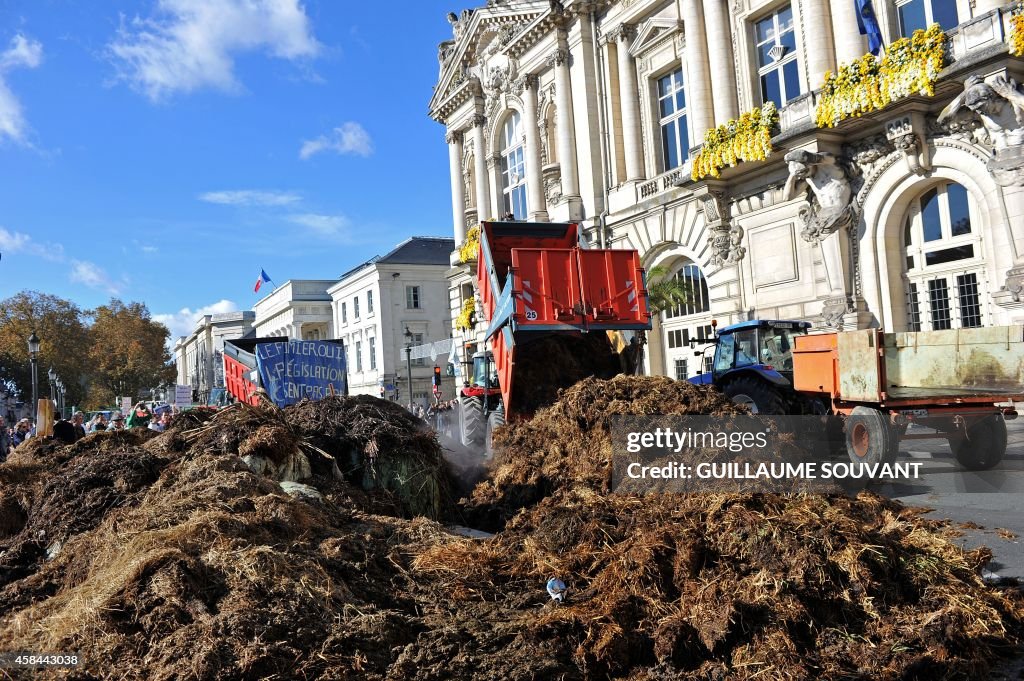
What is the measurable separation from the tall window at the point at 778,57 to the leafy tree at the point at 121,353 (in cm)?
6481

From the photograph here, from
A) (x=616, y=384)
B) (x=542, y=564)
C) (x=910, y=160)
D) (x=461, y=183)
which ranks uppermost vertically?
(x=461, y=183)

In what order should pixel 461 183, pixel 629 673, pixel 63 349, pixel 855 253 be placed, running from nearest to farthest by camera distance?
pixel 629 673, pixel 855 253, pixel 461 183, pixel 63 349

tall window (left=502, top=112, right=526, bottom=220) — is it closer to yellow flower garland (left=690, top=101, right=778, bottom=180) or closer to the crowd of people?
yellow flower garland (left=690, top=101, right=778, bottom=180)

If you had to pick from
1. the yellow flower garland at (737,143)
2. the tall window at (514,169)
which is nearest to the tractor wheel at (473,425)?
the yellow flower garland at (737,143)

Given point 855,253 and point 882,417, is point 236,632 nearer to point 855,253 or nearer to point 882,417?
point 882,417

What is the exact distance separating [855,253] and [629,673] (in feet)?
53.6

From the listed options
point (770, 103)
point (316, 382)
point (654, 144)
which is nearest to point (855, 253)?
point (770, 103)

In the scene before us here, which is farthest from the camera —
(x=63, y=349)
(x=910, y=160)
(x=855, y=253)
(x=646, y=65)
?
(x=63, y=349)

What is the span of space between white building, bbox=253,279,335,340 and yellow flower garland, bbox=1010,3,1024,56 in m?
64.8

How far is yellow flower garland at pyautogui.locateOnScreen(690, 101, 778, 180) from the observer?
19.0 metres

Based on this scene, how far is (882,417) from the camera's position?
9172mm

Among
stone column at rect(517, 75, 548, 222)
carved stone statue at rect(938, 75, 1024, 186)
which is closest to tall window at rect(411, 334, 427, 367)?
stone column at rect(517, 75, 548, 222)

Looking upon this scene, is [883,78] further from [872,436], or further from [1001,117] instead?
[872,436]

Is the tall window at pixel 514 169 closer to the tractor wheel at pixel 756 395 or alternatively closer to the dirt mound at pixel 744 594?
the tractor wheel at pixel 756 395
